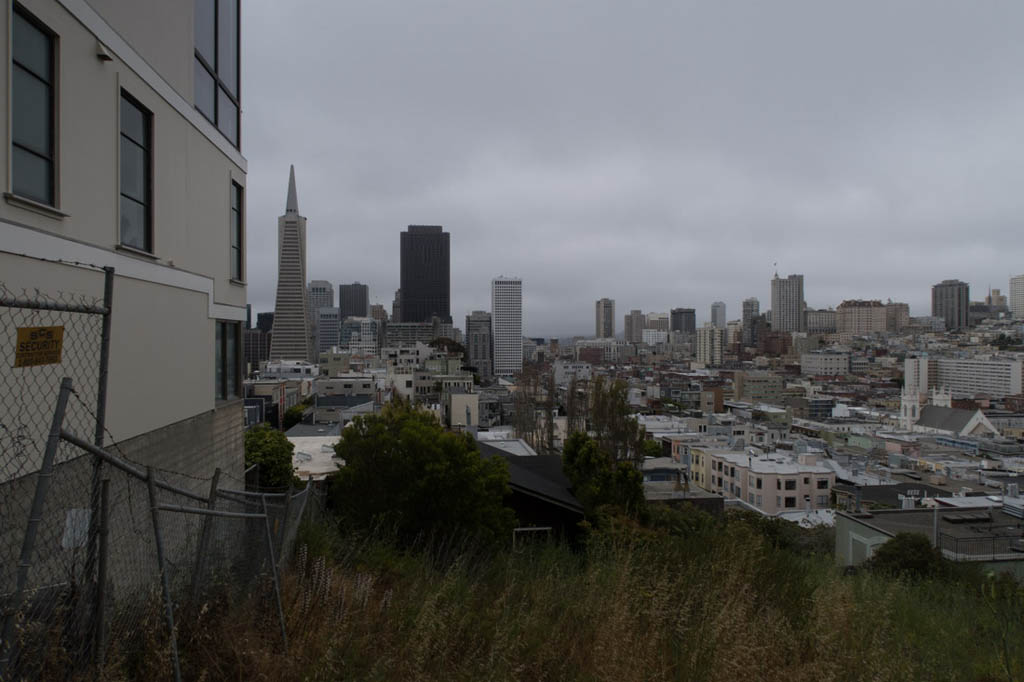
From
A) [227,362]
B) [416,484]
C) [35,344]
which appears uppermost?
[35,344]

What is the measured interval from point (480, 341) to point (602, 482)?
468ft

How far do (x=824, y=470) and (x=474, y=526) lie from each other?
32775mm

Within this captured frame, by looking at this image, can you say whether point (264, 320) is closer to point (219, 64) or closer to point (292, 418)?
point (292, 418)

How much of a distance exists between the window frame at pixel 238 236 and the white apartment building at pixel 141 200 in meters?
0.03

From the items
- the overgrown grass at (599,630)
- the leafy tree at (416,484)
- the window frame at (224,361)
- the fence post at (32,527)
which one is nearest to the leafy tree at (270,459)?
the leafy tree at (416,484)

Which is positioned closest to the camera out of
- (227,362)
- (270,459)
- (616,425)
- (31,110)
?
(31,110)

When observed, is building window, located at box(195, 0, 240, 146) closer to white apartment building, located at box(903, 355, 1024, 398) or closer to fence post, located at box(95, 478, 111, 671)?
fence post, located at box(95, 478, 111, 671)

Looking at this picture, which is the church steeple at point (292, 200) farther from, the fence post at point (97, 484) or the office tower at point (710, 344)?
the fence post at point (97, 484)

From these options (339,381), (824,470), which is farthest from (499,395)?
(824,470)

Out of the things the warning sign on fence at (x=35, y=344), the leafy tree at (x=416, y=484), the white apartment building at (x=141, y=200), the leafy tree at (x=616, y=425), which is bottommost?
the leafy tree at (x=616, y=425)

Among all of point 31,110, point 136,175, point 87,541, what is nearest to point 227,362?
point 136,175

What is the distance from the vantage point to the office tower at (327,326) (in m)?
184

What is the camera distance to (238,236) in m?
9.43

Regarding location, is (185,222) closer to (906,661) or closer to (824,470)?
(906,661)
